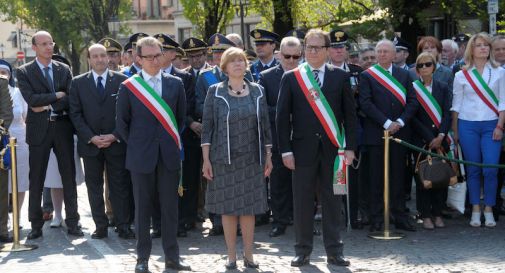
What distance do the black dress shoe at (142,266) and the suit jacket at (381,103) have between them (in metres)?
3.27

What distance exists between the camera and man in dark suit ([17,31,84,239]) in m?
10.8

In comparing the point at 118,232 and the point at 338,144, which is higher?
the point at 338,144

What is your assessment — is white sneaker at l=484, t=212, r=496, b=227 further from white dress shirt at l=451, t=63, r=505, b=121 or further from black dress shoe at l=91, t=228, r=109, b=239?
black dress shoe at l=91, t=228, r=109, b=239

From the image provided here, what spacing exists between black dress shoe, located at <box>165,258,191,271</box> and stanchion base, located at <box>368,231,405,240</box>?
2.50 m

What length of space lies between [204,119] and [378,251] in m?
2.32

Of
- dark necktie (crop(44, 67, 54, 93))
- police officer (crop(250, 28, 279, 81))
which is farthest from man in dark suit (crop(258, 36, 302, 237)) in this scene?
dark necktie (crop(44, 67, 54, 93))

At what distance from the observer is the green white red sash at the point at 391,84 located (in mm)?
10688

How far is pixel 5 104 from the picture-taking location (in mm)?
10727

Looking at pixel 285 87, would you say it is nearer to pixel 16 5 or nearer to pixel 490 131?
pixel 490 131

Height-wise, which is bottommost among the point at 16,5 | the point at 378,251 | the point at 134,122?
the point at 378,251

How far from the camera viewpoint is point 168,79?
30.0 ft

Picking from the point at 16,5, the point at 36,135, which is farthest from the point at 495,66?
the point at 16,5

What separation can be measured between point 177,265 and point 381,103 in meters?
3.25

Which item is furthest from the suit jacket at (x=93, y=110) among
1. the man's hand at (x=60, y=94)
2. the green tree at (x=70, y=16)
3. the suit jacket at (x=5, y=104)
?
the green tree at (x=70, y=16)
